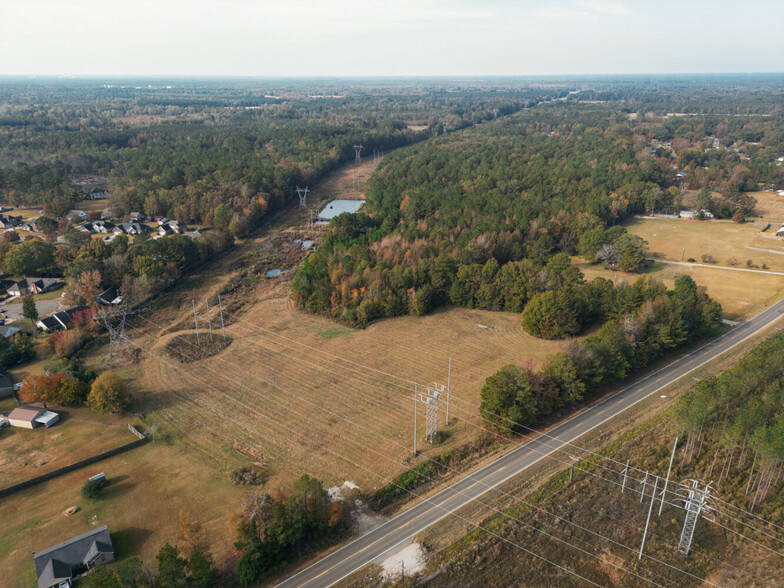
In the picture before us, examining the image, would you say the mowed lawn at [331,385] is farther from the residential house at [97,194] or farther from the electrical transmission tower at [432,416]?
the residential house at [97,194]

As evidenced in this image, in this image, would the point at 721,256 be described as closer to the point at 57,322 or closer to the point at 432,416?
the point at 432,416

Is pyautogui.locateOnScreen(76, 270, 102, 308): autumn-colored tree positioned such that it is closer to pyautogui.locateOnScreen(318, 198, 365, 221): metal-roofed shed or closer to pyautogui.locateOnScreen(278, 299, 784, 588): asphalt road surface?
pyautogui.locateOnScreen(278, 299, 784, 588): asphalt road surface

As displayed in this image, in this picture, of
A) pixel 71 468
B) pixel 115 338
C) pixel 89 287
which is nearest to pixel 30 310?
pixel 89 287

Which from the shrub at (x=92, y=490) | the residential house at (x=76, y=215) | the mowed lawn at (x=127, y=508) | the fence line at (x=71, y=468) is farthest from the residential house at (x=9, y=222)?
the shrub at (x=92, y=490)

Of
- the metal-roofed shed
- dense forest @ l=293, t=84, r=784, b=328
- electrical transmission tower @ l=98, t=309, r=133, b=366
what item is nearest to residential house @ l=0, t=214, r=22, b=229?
electrical transmission tower @ l=98, t=309, r=133, b=366

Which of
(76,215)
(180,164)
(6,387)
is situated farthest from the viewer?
(180,164)
